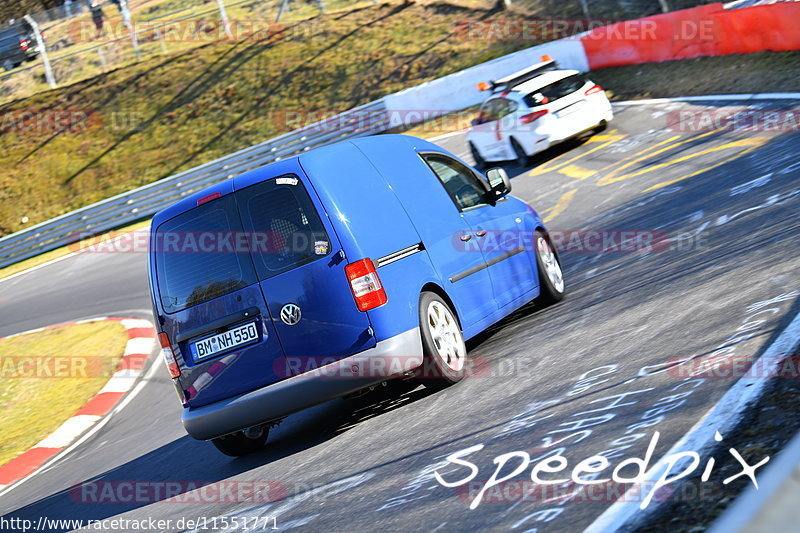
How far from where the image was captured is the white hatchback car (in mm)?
Result: 17594

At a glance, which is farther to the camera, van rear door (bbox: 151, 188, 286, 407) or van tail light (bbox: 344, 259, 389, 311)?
van rear door (bbox: 151, 188, 286, 407)

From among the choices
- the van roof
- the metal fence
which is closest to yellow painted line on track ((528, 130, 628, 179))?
the van roof

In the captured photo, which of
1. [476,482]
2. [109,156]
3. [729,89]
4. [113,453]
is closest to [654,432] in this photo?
[476,482]

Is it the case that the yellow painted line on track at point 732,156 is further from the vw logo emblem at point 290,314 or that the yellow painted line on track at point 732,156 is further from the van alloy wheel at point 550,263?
the vw logo emblem at point 290,314

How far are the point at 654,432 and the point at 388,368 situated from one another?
7.05ft

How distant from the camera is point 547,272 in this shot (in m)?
8.61

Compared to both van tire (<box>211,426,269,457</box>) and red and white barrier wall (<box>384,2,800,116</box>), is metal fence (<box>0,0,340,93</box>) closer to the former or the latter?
red and white barrier wall (<box>384,2,800,116</box>)

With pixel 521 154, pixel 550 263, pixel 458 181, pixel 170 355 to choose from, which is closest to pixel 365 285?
pixel 170 355

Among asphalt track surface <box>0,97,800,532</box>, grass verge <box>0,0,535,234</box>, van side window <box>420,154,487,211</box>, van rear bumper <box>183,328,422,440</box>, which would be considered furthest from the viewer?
grass verge <box>0,0,535,234</box>

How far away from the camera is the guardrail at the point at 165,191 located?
90.1 ft

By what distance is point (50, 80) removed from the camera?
37.5m

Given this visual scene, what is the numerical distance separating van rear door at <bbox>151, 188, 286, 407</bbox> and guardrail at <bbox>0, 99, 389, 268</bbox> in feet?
70.1

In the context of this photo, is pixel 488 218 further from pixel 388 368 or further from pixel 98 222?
pixel 98 222

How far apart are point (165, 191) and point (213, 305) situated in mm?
22844
